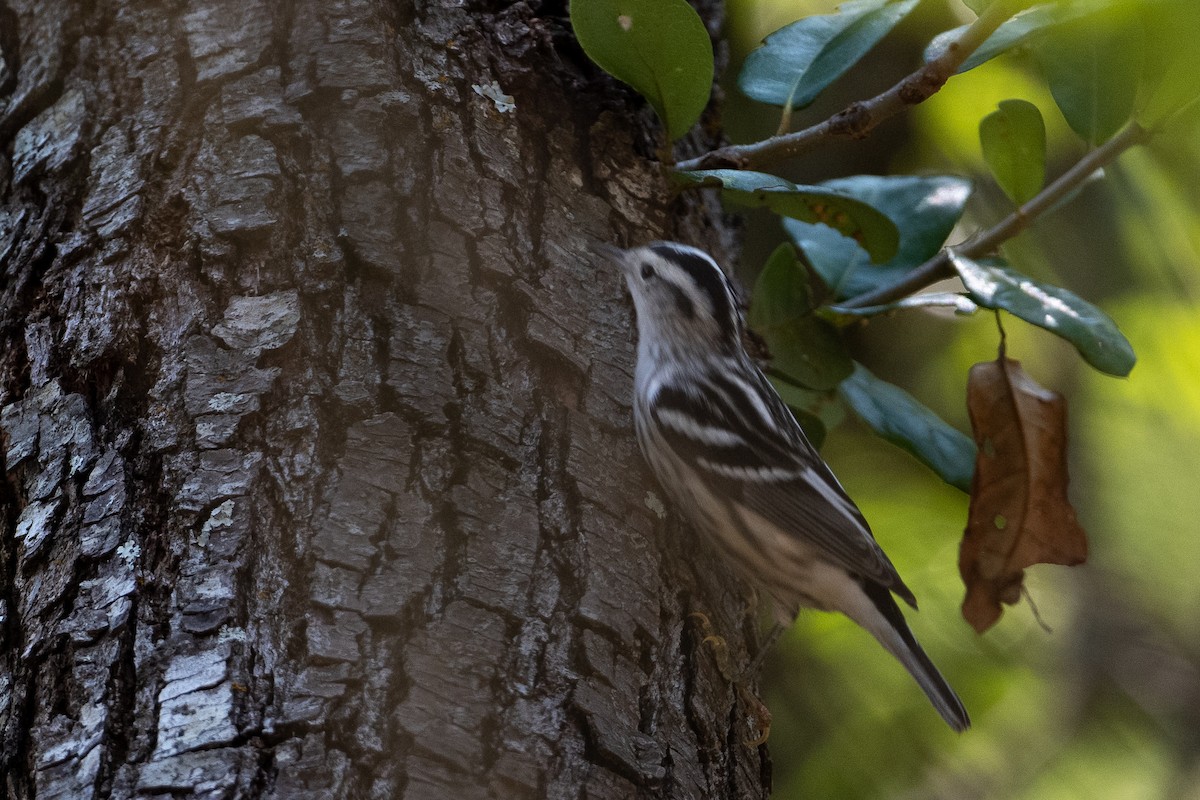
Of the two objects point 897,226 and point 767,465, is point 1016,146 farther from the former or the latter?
point 767,465

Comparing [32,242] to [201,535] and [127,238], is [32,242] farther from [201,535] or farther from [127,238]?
[201,535]

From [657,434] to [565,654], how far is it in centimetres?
90

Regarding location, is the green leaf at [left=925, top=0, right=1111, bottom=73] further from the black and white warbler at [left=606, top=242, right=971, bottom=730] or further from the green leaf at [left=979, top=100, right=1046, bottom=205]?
the black and white warbler at [left=606, top=242, right=971, bottom=730]

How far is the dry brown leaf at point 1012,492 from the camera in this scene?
2.94 meters

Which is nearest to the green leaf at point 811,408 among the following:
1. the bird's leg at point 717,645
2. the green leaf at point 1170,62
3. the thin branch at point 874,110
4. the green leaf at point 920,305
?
the green leaf at point 920,305

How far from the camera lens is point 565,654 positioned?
209 cm

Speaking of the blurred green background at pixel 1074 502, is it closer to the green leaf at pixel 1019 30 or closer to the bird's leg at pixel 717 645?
the green leaf at pixel 1019 30

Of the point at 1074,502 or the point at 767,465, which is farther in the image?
the point at 1074,502

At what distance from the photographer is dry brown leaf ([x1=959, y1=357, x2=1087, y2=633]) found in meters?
2.94

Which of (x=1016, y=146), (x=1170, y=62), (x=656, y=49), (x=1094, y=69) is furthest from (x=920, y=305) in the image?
(x=656, y=49)

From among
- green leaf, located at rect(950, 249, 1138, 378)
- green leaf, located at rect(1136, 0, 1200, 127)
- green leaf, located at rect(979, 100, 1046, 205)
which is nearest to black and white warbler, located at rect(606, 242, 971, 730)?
green leaf, located at rect(950, 249, 1138, 378)

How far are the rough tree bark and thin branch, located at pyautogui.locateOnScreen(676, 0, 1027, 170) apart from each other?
0.96ft

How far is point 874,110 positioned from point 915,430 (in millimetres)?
867

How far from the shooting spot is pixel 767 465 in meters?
3.13
